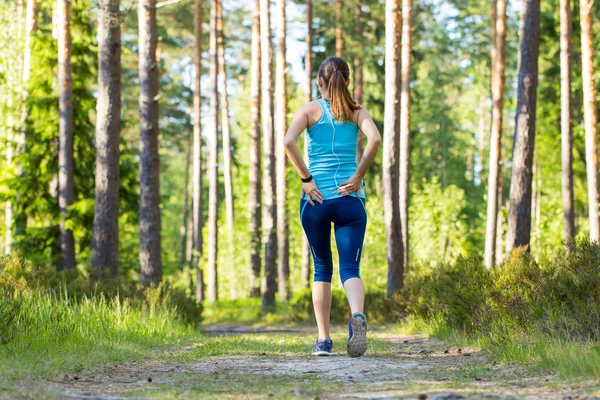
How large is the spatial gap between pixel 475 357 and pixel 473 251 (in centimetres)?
376

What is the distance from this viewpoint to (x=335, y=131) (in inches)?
305

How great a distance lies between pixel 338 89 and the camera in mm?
7793

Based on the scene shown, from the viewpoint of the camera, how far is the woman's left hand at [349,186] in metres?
7.61

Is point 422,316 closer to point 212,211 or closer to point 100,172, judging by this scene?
point 100,172

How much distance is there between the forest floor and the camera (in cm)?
523

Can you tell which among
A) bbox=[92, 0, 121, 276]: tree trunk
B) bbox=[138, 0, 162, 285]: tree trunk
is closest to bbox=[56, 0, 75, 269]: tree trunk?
bbox=[138, 0, 162, 285]: tree trunk

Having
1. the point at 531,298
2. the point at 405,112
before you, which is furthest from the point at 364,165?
the point at 405,112

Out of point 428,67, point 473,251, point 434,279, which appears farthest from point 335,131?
point 428,67

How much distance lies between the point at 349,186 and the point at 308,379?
206 centimetres

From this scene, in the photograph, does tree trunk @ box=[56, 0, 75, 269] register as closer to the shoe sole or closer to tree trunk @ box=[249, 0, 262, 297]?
tree trunk @ box=[249, 0, 262, 297]

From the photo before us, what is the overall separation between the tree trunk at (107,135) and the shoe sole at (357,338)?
929cm

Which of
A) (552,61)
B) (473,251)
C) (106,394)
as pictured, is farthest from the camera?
(552,61)

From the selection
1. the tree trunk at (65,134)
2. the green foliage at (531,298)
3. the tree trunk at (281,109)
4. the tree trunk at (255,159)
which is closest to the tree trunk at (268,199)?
the tree trunk at (281,109)

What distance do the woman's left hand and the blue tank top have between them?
63mm
